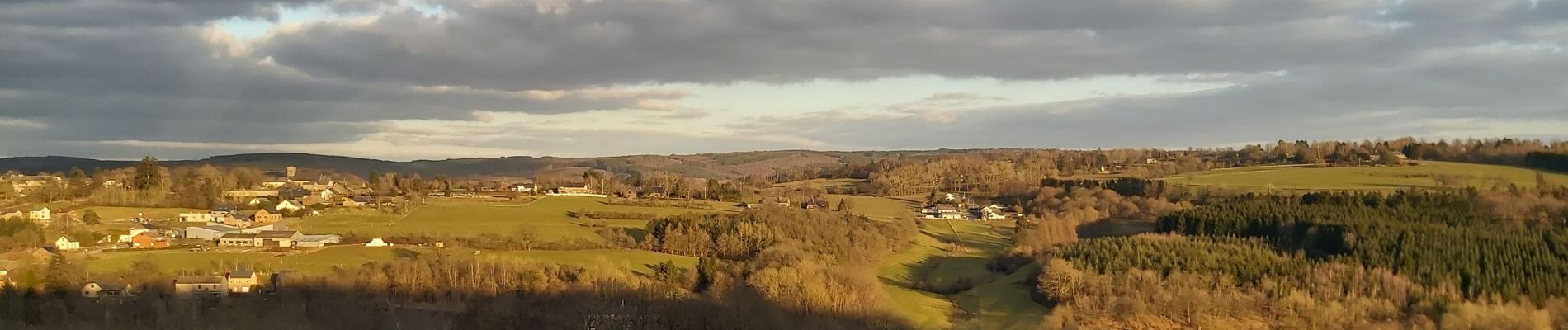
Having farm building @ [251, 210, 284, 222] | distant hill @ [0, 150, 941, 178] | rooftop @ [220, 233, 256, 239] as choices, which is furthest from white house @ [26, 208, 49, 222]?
distant hill @ [0, 150, 941, 178]

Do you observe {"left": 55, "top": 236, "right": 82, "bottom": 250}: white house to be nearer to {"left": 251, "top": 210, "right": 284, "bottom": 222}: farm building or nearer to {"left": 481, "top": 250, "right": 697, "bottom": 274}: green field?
{"left": 251, "top": 210, "right": 284, "bottom": 222}: farm building

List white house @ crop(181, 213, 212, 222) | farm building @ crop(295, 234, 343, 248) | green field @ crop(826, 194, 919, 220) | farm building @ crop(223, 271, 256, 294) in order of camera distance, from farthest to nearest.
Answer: green field @ crop(826, 194, 919, 220) → white house @ crop(181, 213, 212, 222) → farm building @ crop(295, 234, 343, 248) → farm building @ crop(223, 271, 256, 294)

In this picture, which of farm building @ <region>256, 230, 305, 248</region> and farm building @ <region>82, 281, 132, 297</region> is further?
farm building @ <region>256, 230, 305, 248</region>

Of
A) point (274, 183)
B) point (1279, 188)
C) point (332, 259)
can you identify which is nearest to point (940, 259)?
point (1279, 188)

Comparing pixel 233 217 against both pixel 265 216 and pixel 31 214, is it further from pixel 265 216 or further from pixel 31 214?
pixel 31 214

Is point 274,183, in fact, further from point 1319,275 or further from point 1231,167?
point 1231,167

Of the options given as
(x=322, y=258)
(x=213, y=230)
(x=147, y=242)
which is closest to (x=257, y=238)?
(x=213, y=230)

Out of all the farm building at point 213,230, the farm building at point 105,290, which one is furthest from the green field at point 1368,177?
the farm building at point 105,290
